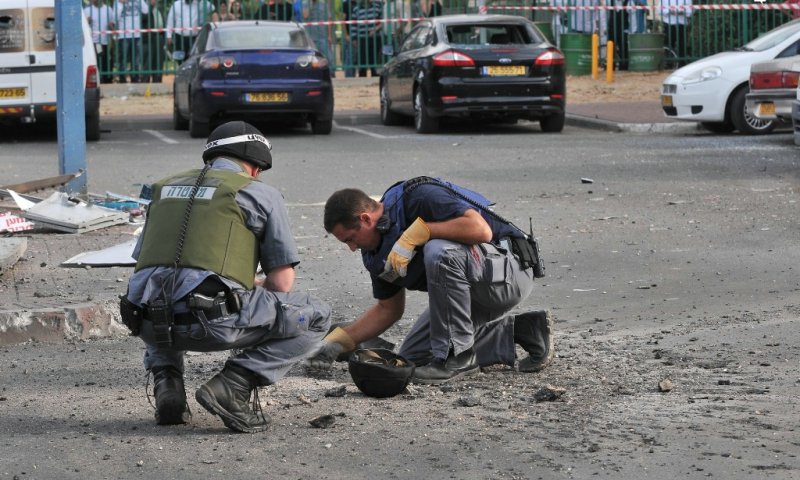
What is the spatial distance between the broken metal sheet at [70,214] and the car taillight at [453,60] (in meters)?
8.40

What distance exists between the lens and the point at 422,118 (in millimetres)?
20031

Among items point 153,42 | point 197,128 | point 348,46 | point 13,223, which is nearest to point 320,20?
point 348,46

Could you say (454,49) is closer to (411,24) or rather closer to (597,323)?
(411,24)

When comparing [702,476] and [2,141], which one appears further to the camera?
[2,141]

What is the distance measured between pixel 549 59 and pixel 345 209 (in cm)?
1360

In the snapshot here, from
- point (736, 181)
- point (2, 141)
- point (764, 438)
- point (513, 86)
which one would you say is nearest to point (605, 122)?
point (513, 86)

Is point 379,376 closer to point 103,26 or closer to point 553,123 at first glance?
point 553,123

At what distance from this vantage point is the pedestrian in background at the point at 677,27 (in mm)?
28609

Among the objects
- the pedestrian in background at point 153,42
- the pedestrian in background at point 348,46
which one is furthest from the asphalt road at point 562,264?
the pedestrian in background at point 348,46

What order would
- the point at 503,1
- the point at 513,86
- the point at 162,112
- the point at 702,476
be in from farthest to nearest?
the point at 503,1 < the point at 162,112 < the point at 513,86 < the point at 702,476

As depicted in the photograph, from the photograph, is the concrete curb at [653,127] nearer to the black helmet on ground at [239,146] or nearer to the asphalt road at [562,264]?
the asphalt road at [562,264]

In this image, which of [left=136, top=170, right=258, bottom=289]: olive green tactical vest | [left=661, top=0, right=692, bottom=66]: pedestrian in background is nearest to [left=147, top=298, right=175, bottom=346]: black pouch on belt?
[left=136, top=170, right=258, bottom=289]: olive green tactical vest

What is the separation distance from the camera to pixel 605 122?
20547 mm

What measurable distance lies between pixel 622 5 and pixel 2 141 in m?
13.2
